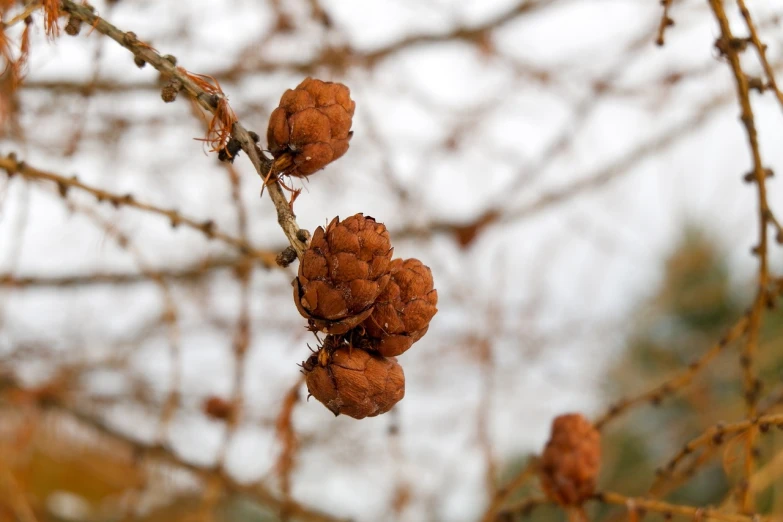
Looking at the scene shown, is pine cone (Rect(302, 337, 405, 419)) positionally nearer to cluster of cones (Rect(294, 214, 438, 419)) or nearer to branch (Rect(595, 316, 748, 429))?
cluster of cones (Rect(294, 214, 438, 419))

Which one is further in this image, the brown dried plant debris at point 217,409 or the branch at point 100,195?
the brown dried plant debris at point 217,409

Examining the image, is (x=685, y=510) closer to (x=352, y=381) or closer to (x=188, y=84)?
(x=352, y=381)

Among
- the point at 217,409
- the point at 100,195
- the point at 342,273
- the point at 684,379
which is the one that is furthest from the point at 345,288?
the point at 217,409

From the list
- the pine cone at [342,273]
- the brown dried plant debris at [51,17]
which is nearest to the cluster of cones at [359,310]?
the pine cone at [342,273]

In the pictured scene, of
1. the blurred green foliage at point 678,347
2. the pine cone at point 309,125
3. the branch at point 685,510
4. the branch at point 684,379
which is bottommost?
the branch at point 685,510

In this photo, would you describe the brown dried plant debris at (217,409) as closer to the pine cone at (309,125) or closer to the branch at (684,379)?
the branch at (684,379)

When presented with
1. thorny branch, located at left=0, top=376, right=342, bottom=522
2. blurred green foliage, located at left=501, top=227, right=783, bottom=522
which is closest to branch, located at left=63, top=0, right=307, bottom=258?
thorny branch, located at left=0, top=376, right=342, bottom=522
